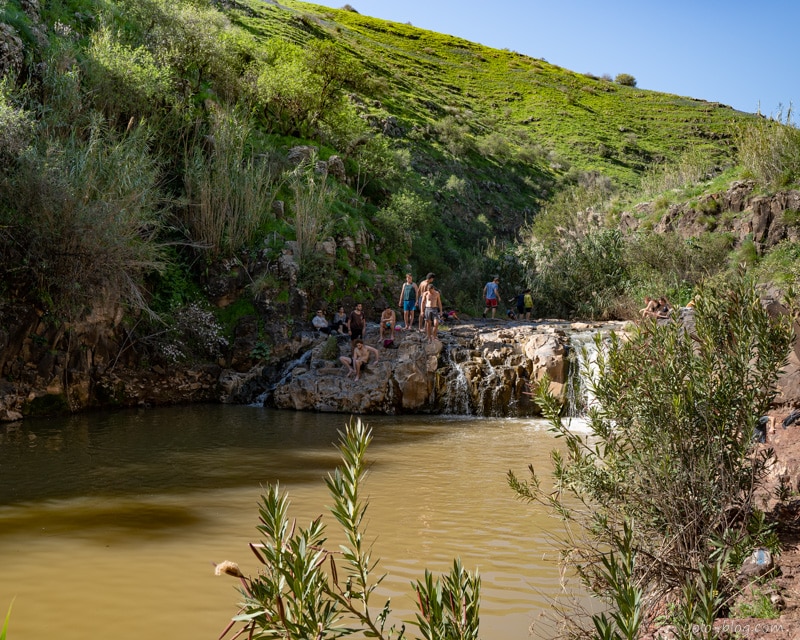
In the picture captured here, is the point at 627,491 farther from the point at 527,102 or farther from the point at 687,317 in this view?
the point at 527,102

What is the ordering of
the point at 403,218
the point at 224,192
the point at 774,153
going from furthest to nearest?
the point at 403,218, the point at 774,153, the point at 224,192

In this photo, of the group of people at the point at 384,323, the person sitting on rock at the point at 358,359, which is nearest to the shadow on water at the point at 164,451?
the person sitting on rock at the point at 358,359

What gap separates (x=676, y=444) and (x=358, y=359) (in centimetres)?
1209

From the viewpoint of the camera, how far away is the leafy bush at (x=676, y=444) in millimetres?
3396

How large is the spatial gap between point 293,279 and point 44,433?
332 inches

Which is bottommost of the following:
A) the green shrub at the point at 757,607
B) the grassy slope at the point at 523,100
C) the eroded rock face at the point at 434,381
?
the green shrub at the point at 757,607

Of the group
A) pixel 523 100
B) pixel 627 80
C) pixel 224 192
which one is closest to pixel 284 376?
pixel 224 192

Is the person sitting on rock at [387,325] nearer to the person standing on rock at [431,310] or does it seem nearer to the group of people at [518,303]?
the person standing on rock at [431,310]

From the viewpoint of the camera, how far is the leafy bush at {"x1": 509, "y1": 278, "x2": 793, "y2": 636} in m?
3.40

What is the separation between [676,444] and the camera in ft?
11.7

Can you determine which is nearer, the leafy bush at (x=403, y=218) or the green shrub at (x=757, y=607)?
the green shrub at (x=757, y=607)

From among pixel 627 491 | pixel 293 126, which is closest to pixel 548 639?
pixel 627 491

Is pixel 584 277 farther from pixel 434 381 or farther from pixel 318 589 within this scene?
pixel 318 589

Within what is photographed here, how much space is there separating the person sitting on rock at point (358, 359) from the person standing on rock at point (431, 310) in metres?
1.49
